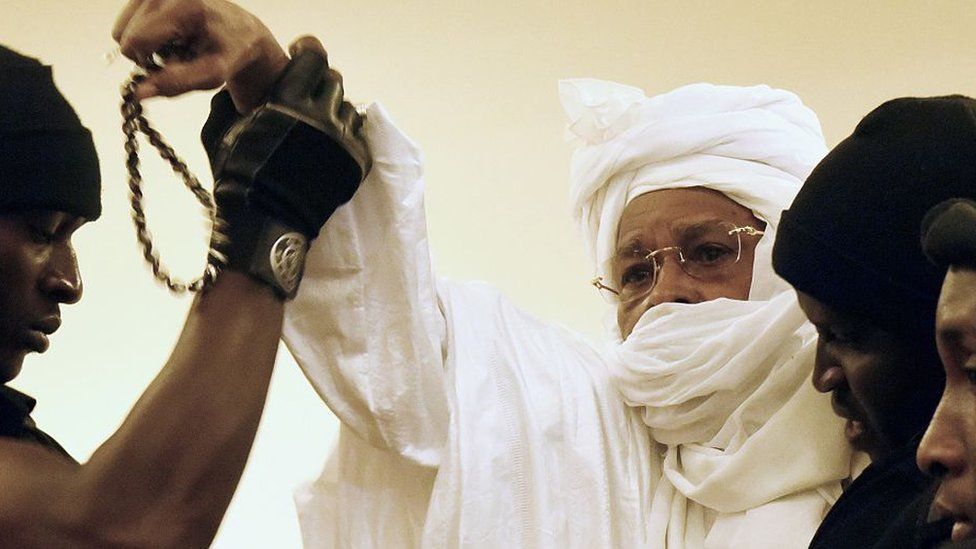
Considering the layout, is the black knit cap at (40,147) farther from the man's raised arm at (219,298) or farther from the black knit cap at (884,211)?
the black knit cap at (884,211)

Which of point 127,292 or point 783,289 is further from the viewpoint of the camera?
point 127,292

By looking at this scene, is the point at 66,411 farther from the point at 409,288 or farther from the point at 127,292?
the point at 409,288

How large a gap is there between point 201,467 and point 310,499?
1.84 feet

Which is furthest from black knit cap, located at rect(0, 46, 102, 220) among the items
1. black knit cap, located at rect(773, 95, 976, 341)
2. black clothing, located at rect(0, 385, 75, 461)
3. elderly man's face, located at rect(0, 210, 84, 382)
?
black knit cap, located at rect(773, 95, 976, 341)

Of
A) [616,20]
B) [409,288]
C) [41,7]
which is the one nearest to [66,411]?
[41,7]

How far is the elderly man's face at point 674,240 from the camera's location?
1.65m

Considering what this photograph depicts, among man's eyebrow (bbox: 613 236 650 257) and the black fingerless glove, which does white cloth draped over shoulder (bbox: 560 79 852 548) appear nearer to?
man's eyebrow (bbox: 613 236 650 257)

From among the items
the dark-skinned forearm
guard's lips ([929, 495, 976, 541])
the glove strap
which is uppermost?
the glove strap

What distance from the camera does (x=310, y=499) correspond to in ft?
4.85

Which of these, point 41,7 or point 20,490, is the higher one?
point 41,7

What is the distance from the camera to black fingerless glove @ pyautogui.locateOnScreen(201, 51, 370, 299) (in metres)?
1.01

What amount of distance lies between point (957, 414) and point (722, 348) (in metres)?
0.69

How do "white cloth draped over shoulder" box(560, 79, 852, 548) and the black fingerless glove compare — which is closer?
the black fingerless glove

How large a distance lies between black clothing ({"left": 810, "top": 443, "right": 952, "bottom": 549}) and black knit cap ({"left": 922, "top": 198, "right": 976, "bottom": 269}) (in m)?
0.27
